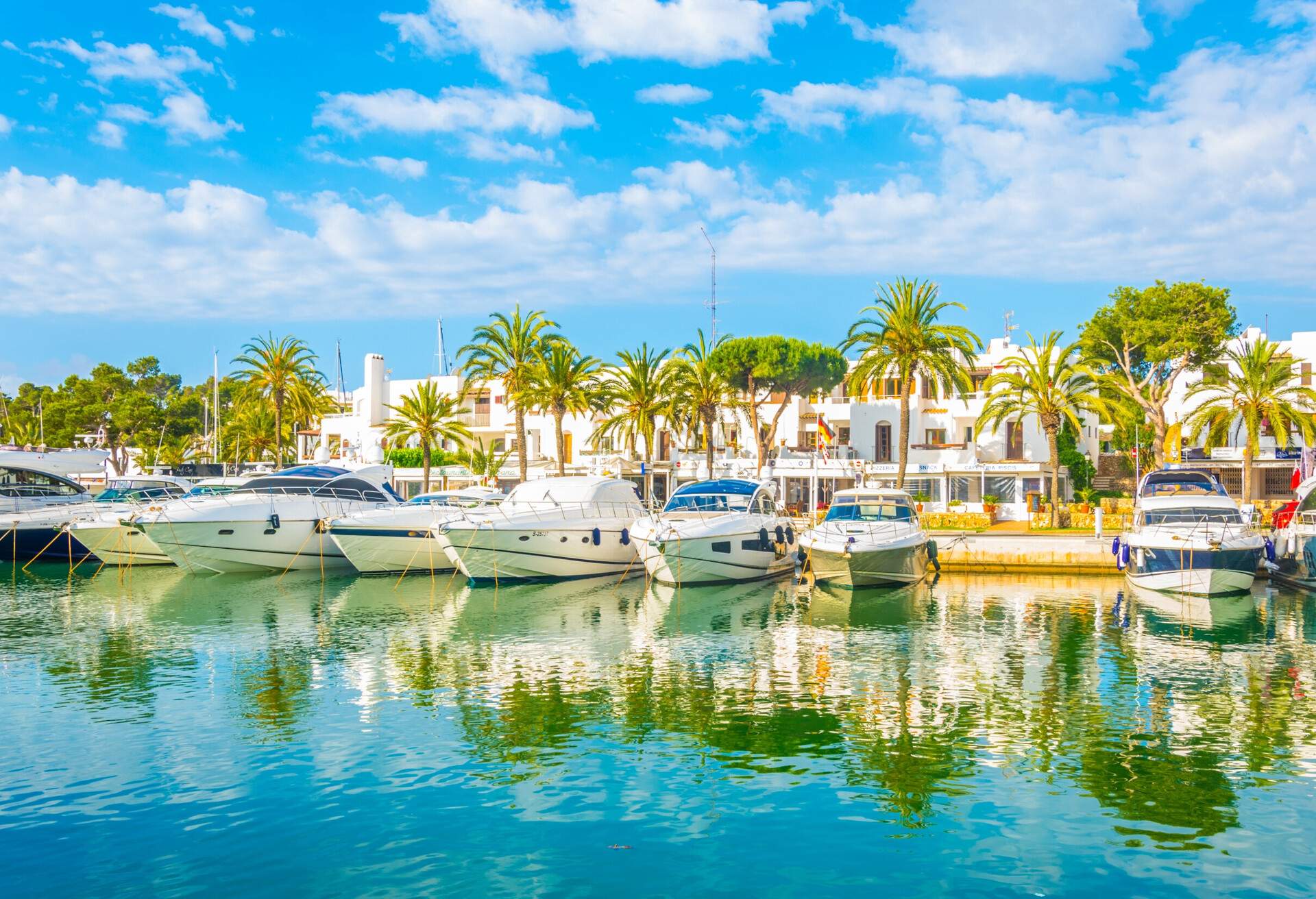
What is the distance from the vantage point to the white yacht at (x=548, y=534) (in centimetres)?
3216

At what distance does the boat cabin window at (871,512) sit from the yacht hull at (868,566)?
1.30 metres

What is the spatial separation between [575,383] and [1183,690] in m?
40.3

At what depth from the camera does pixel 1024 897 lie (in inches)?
373

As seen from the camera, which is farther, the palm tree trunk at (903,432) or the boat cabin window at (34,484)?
the palm tree trunk at (903,432)

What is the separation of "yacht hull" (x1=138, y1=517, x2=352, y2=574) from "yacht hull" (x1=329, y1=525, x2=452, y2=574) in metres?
1.67

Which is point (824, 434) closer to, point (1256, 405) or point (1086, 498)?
point (1086, 498)

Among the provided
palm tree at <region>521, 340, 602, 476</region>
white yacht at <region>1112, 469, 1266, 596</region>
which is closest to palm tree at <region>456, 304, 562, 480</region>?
palm tree at <region>521, 340, 602, 476</region>

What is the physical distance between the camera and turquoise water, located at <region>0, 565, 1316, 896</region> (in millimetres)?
10164

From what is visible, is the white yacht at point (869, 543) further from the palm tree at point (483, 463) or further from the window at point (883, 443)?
the palm tree at point (483, 463)

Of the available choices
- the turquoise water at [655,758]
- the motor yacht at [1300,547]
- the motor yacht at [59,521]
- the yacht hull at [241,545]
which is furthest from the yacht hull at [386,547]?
the motor yacht at [1300,547]

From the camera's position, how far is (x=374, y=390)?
78.7 metres

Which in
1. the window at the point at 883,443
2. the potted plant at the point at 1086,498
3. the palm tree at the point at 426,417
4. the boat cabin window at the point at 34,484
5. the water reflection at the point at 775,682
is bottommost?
the water reflection at the point at 775,682

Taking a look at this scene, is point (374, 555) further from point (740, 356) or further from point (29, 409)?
point (29, 409)

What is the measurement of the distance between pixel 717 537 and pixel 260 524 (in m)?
15.4
